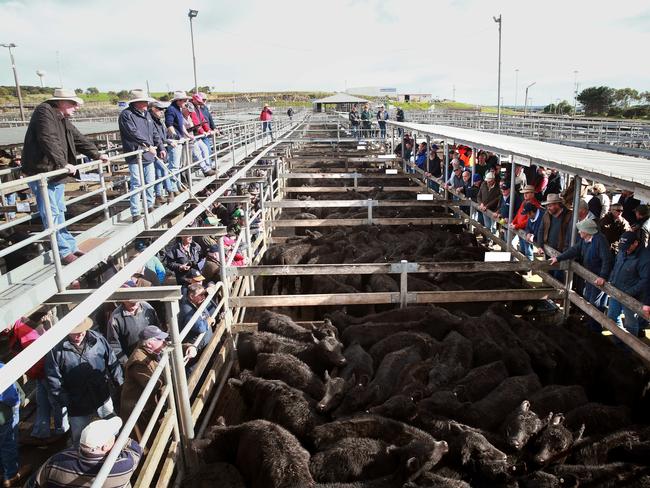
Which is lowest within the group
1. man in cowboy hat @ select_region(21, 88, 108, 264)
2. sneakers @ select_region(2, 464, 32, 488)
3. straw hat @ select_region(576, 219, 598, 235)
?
sneakers @ select_region(2, 464, 32, 488)

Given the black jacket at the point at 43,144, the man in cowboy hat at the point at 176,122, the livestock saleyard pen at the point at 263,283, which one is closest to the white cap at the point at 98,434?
the livestock saleyard pen at the point at 263,283

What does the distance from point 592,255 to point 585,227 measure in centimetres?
51

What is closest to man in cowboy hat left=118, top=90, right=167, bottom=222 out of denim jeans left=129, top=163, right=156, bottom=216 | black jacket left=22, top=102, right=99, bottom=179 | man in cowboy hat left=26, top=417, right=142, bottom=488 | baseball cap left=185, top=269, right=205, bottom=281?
denim jeans left=129, top=163, right=156, bottom=216

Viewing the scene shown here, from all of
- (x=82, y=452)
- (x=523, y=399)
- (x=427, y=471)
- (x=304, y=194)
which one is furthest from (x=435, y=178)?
(x=82, y=452)

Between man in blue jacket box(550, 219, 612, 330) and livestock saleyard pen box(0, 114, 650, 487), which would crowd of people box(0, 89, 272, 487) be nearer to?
livestock saleyard pen box(0, 114, 650, 487)

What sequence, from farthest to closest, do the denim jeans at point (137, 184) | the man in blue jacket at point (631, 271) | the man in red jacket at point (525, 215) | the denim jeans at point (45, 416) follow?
the man in red jacket at point (525, 215), the denim jeans at point (137, 184), the man in blue jacket at point (631, 271), the denim jeans at point (45, 416)

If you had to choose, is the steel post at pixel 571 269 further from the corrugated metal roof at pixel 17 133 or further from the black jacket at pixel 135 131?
the corrugated metal roof at pixel 17 133

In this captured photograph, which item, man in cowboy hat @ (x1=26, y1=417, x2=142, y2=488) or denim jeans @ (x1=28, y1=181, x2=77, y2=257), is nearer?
man in cowboy hat @ (x1=26, y1=417, x2=142, y2=488)

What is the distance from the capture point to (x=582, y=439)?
521cm

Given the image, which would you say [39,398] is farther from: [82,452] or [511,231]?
[511,231]

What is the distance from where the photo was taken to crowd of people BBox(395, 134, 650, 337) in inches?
281

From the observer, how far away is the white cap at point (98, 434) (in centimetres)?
396

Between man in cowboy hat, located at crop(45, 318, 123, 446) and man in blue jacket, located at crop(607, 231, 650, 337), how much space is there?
22.6ft

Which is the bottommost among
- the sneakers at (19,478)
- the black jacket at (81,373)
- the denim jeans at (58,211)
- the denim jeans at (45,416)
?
the sneakers at (19,478)
